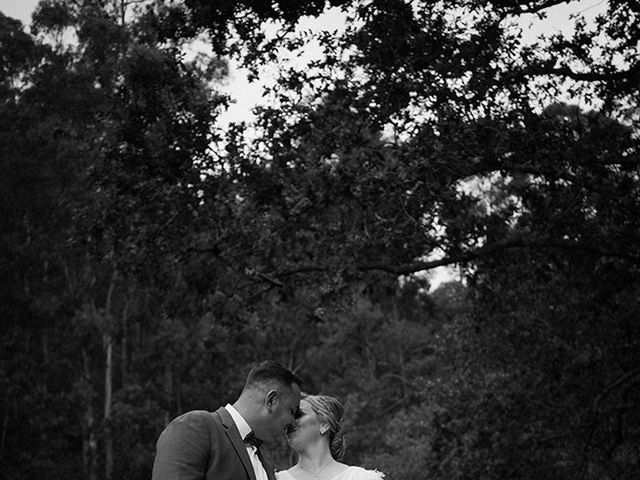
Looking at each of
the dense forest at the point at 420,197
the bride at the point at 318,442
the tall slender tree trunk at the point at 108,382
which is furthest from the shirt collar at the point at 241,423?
the tall slender tree trunk at the point at 108,382

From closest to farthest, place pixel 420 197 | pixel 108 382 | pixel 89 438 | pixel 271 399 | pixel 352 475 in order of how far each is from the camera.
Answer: pixel 271 399 < pixel 352 475 < pixel 420 197 < pixel 89 438 < pixel 108 382

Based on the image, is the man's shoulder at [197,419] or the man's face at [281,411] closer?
the man's shoulder at [197,419]

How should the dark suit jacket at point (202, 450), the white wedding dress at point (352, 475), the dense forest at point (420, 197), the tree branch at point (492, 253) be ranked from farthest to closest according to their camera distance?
the tree branch at point (492, 253) < the dense forest at point (420, 197) < the white wedding dress at point (352, 475) < the dark suit jacket at point (202, 450)

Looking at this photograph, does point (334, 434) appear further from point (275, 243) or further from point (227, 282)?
point (227, 282)

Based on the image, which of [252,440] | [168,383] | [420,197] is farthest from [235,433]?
[168,383]

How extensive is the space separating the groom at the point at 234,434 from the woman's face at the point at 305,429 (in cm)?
133

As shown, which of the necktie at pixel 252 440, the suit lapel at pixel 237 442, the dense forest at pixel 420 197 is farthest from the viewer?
the dense forest at pixel 420 197

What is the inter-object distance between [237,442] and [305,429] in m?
1.74

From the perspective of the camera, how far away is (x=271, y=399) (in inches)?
156

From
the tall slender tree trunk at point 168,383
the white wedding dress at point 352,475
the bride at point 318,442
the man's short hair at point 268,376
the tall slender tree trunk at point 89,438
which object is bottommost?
the white wedding dress at point 352,475

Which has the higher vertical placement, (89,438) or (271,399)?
(89,438)

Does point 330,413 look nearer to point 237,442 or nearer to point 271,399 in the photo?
point 271,399

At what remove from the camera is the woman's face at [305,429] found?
554cm

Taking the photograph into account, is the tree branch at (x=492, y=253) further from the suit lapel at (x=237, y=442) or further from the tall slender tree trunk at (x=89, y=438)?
the tall slender tree trunk at (x=89, y=438)
